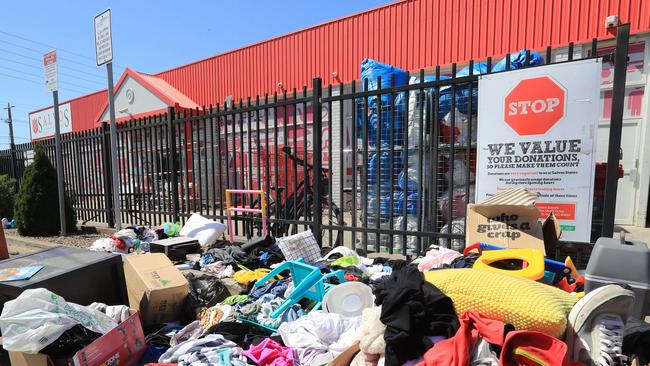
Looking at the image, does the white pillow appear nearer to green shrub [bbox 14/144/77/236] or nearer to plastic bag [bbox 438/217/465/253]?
plastic bag [bbox 438/217/465/253]

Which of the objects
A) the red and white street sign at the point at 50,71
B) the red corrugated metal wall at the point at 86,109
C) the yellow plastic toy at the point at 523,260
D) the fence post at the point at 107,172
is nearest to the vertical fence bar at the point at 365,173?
the yellow plastic toy at the point at 523,260

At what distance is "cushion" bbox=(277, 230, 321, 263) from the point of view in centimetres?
427

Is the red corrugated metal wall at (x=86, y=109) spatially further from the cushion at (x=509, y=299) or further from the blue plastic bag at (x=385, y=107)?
the cushion at (x=509, y=299)

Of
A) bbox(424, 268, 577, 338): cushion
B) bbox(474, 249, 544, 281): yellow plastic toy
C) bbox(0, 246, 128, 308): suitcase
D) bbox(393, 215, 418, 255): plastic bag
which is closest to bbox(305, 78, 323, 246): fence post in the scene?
bbox(393, 215, 418, 255): plastic bag

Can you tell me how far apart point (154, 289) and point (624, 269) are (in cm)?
352

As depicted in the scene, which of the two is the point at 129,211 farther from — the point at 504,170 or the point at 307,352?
the point at 504,170

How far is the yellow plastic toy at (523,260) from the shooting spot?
2.41 meters

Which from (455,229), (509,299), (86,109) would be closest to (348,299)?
(509,299)

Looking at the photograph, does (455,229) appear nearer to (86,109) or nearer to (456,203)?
(456,203)

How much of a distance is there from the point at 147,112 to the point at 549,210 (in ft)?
52.0

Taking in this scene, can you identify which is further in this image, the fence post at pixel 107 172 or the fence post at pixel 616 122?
the fence post at pixel 107 172

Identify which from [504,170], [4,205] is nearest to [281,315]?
[504,170]

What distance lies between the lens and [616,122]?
3.22 meters

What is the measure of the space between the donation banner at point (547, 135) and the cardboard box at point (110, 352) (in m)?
3.61
